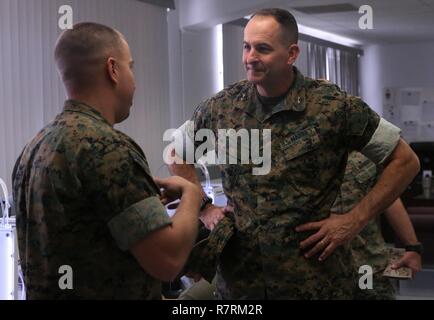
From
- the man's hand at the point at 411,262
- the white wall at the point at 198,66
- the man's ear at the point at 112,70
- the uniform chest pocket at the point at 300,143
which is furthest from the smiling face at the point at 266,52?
the white wall at the point at 198,66

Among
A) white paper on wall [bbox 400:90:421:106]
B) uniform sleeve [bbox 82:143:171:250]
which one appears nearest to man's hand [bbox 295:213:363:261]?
uniform sleeve [bbox 82:143:171:250]

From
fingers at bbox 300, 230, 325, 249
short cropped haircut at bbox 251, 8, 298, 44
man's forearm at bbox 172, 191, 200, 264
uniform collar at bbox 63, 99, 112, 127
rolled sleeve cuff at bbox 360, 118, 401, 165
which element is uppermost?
short cropped haircut at bbox 251, 8, 298, 44

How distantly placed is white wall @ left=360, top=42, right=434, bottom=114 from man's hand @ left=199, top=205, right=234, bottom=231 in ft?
28.7

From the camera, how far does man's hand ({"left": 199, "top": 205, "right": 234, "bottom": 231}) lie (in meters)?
1.67

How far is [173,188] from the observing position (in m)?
1.29

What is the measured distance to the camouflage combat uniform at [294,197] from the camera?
159cm

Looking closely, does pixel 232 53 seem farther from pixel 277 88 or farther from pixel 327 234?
pixel 327 234

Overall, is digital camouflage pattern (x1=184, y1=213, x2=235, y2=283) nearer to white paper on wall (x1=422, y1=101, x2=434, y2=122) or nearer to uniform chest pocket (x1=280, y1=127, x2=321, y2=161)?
uniform chest pocket (x1=280, y1=127, x2=321, y2=161)

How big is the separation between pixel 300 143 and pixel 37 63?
2.95 metres

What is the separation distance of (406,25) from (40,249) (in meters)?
7.66

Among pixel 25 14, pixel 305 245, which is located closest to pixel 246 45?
pixel 305 245

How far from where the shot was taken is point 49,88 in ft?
13.8

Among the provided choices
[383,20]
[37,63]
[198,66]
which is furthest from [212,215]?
[383,20]

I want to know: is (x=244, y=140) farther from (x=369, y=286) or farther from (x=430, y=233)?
(x=430, y=233)
